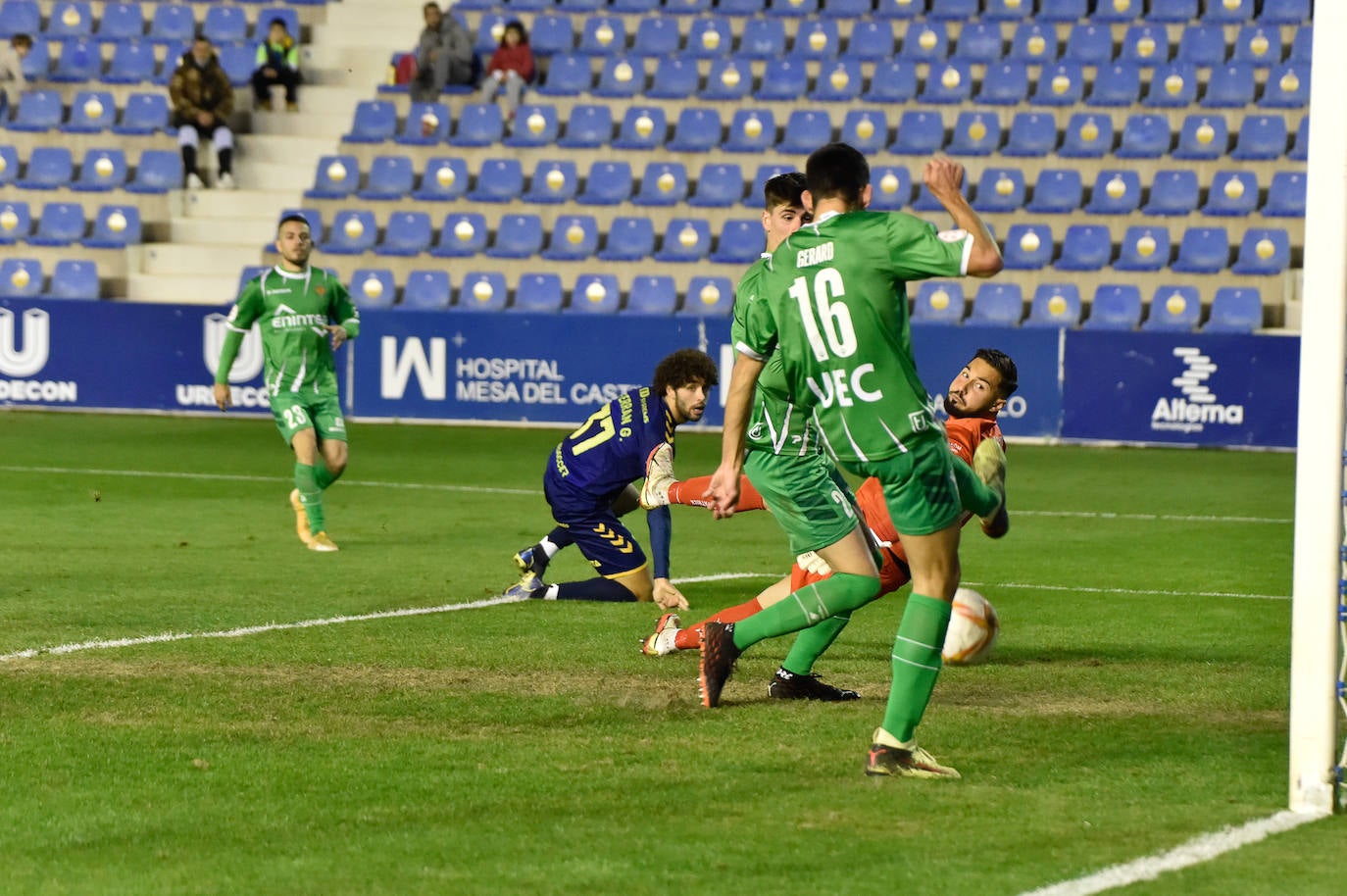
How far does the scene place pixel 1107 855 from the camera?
5211 millimetres

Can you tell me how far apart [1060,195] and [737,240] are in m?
4.08

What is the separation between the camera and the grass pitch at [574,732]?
5.16 metres

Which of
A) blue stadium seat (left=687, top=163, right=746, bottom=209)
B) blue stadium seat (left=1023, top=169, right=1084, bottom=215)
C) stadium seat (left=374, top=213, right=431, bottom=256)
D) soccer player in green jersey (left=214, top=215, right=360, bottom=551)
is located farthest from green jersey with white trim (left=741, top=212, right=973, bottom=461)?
stadium seat (left=374, top=213, right=431, bottom=256)

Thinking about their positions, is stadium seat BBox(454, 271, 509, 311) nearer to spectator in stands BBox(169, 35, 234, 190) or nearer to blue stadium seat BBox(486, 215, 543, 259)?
blue stadium seat BBox(486, 215, 543, 259)

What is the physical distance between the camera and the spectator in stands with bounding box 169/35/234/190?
26.2 metres

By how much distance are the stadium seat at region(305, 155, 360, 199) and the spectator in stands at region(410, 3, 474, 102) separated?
1.53 meters

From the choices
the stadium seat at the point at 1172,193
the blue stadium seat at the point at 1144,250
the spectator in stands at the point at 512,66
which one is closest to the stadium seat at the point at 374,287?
the spectator in stands at the point at 512,66

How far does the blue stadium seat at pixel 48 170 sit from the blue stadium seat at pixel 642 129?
7715 mm

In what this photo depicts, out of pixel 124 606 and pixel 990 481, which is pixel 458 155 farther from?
pixel 990 481

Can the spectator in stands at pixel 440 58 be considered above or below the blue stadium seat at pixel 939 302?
above

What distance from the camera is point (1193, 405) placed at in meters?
21.0

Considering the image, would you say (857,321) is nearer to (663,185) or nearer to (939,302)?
(939,302)

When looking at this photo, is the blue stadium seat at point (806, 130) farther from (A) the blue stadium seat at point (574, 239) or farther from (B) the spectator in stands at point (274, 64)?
(B) the spectator in stands at point (274, 64)

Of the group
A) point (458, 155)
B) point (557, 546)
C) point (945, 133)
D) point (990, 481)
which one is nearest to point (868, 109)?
point (945, 133)
